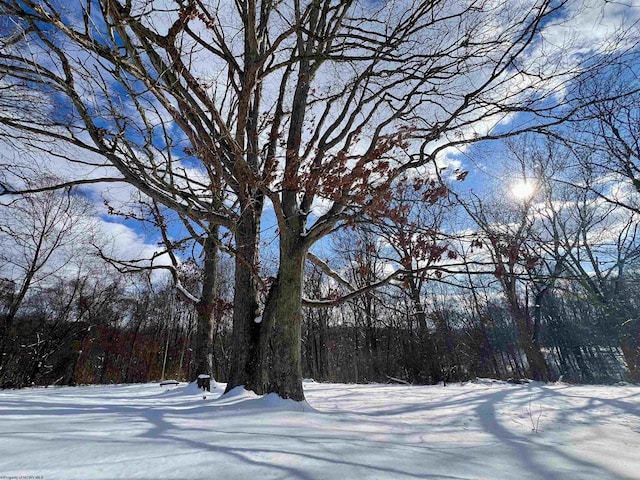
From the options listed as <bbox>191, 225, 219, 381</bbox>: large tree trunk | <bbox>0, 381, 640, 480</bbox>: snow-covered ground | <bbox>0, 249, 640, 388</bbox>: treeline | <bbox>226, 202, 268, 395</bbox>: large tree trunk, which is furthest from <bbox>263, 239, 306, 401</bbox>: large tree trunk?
<bbox>0, 249, 640, 388</bbox>: treeline

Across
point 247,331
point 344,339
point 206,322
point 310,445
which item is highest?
point 344,339

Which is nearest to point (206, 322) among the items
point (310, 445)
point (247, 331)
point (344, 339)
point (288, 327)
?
point (247, 331)

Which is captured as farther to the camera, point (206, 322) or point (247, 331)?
point (206, 322)

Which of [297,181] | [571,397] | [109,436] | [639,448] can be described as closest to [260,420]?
[109,436]

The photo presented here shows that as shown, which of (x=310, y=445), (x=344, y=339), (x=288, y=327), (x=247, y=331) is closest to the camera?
(x=310, y=445)

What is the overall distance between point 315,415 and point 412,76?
4712 mm

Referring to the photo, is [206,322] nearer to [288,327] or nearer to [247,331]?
[247,331]

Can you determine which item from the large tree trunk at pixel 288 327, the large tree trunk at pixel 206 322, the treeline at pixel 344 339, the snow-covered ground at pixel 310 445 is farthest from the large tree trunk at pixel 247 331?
the treeline at pixel 344 339

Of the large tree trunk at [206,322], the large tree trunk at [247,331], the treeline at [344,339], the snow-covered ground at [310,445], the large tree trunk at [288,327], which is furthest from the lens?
the treeline at [344,339]

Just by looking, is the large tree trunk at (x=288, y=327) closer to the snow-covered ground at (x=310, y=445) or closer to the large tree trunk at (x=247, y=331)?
the snow-covered ground at (x=310, y=445)

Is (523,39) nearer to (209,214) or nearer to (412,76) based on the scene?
(412,76)

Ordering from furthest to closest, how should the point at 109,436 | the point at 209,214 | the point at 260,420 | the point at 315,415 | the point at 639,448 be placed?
the point at 209,214 → the point at 315,415 → the point at 260,420 → the point at 639,448 → the point at 109,436

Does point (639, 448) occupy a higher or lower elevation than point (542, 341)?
lower

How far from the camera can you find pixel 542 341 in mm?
20203
